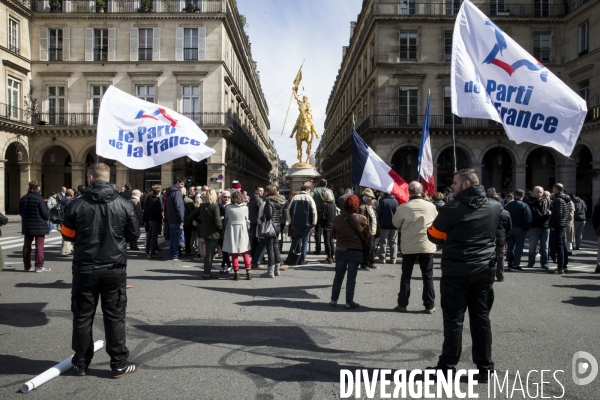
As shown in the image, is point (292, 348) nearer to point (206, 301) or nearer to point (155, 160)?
point (206, 301)

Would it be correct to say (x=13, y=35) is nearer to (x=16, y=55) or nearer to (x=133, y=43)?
(x=16, y=55)

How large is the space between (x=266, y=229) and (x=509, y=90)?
509cm

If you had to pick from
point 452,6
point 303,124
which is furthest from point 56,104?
point 452,6

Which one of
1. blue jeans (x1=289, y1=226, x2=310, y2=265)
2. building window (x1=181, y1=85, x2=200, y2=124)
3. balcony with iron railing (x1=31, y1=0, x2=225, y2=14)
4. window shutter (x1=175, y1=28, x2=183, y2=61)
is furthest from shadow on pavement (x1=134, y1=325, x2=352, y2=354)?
balcony with iron railing (x1=31, y1=0, x2=225, y2=14)

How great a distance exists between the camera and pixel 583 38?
30.8m

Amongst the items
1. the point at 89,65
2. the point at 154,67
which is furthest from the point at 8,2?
the point at 154,67

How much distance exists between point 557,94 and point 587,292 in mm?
4077

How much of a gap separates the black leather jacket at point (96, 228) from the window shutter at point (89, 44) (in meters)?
32.4

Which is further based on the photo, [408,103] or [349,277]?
[408,103]

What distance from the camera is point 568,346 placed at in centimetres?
534

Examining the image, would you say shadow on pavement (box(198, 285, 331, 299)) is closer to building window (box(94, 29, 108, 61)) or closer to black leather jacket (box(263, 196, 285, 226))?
black leather jacket (box(263, 196, 285, 226))

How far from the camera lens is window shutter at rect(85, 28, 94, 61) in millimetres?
32625

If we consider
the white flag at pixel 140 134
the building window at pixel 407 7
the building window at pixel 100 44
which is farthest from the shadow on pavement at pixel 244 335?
the building window at pixel 100 44

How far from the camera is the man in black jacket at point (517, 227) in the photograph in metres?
10.6
